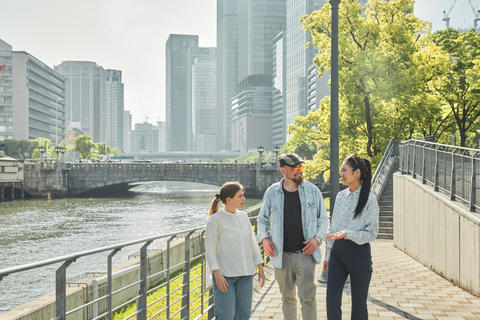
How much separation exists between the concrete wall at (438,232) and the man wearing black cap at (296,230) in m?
4.18

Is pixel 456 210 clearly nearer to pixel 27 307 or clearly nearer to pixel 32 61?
pixel 27 307

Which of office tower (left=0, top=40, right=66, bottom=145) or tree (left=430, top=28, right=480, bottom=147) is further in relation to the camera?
office tower (left=0, top=40, right=66, bottom=145)

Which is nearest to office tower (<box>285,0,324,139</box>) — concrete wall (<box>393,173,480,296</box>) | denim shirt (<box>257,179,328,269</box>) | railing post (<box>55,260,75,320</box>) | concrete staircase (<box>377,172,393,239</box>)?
concrete staircase (<box>377,172,393,239</box>)

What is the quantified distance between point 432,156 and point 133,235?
22.5 metres

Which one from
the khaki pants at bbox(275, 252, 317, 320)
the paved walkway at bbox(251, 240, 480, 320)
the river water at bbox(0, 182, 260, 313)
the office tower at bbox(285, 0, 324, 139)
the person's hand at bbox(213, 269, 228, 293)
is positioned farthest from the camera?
the office tower at bbox(285, 0, 324, 139)

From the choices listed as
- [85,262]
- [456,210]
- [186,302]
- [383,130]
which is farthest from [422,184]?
[85,262]

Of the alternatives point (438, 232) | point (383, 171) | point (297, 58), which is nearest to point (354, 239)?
point (438, 232)

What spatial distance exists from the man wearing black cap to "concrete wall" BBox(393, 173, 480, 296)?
4184 millimetres

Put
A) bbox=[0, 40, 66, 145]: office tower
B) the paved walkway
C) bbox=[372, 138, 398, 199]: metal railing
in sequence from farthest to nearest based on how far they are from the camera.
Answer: bbox=[0, 40, 66, 145]: office tower → bbox=[372, 138, 398, 199]: metal railing → the paved walkway

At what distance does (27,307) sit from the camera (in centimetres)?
791

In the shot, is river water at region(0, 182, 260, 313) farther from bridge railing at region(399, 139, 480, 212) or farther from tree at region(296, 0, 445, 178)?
tree at region(296, 0, 445, 178)

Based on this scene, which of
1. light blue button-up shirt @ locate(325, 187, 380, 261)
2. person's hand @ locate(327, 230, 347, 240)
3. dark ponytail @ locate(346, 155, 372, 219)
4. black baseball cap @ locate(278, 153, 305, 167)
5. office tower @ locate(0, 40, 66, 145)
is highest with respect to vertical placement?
office tower @ locate(0, 40, 66, 145)

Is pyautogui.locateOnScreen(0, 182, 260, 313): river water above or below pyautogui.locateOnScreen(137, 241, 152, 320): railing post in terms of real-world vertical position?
below

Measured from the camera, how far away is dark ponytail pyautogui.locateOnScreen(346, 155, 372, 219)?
502cm
